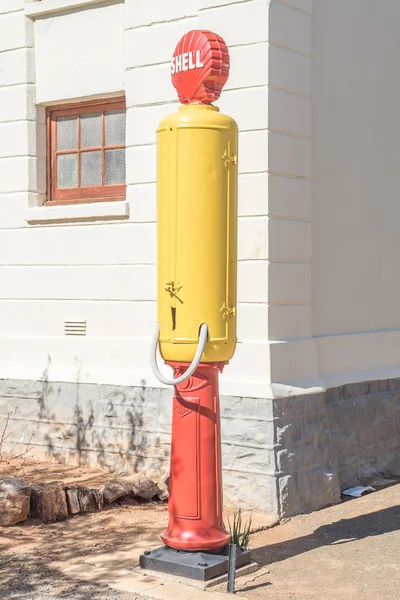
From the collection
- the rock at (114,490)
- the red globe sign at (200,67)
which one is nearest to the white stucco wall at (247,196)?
the rock at (114,490)

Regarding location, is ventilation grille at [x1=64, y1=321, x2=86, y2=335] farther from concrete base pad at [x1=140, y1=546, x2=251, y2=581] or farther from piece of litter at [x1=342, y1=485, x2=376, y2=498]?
concrete base pad at [x1=140, y1=546, x2=251, y2=581]

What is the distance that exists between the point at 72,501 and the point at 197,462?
170 cm

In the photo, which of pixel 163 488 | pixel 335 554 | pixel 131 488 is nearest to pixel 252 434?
pixel 163 488

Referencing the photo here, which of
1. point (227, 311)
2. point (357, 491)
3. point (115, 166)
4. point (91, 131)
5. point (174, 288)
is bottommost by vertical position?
point (357, 491)

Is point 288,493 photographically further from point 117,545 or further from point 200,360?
point 200,360

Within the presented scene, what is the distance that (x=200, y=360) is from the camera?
5.74 m

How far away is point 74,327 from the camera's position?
8594 mm

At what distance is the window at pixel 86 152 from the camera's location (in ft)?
28.1

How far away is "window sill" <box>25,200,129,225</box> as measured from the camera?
8289 mm

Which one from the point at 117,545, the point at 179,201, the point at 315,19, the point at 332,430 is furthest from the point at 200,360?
the point at 315,19

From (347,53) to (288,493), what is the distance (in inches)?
147

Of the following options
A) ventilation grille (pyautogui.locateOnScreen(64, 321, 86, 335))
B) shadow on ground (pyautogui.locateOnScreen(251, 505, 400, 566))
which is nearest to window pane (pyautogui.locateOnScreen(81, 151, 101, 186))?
ventilation grille (pyautogui.locateOnScreen(64, 321, 86, 335))

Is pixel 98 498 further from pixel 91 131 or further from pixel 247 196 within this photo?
pixel 91 131

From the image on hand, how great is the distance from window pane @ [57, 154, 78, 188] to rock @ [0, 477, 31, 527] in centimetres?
306
